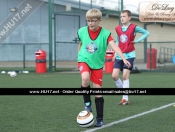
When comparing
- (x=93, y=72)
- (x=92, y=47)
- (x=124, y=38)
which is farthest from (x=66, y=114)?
(x=124, y=38)

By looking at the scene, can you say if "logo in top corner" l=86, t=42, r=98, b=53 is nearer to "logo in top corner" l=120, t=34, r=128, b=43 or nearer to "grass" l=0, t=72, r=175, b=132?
"grass" l=0, t=72, r=175, b=132

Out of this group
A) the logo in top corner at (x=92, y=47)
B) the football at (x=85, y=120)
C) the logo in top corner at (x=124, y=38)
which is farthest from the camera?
the logo in top corner at (x=124, y=38)

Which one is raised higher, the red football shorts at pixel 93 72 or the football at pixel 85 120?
the red football shorts at pixel 93 72

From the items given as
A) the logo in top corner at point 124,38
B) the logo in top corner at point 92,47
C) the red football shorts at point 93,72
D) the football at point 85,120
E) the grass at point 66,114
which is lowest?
the grass at point 66,114

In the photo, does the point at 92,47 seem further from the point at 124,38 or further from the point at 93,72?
the point at 124,38

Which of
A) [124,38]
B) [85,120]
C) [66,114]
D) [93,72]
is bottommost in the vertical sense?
[66,114]

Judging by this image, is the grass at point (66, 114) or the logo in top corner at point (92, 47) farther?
the logo in top corner at point (92, 47)

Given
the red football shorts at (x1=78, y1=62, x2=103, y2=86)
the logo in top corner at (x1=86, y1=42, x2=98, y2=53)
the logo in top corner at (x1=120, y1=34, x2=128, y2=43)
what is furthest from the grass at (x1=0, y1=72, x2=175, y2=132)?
the logo in top corner at (x1=120, y1=34, x2=128, y2=43)

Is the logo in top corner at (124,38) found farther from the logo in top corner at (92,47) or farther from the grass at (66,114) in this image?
the logo in top corner at (92,47)

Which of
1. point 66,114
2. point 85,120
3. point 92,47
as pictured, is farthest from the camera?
point 66,114

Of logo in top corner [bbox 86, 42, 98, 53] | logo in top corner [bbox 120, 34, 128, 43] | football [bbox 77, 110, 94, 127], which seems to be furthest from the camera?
logo in top corner [bbox 120, 34, 128, 43]

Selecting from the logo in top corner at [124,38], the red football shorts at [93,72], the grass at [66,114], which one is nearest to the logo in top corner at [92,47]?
the red football shorts at [93,72]

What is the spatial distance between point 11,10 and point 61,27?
3.60 m

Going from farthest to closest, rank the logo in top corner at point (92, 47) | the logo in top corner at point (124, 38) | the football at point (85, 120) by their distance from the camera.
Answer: the logo in top corner at point (124, 38) → the logo in top corner at point (92, 47) → the football at point (85, 120)
